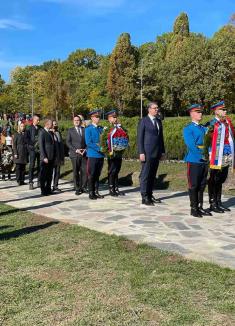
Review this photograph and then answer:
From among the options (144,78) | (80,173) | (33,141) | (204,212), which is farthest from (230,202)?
(144,78)

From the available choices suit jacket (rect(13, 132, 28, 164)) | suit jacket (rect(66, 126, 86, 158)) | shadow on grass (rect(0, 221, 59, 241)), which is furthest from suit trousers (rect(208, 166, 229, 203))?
suit jacket (rect(13, 132, 28, 164))

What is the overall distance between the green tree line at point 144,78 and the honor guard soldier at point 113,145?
32277 mm

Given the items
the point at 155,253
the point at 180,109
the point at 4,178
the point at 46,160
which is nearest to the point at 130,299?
the point at 155,253

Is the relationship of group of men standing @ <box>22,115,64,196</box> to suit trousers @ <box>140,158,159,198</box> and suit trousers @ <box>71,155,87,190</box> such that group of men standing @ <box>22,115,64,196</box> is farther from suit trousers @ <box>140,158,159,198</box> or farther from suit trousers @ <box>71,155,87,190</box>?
suit trousers @ <box>140,158,159,198</box>

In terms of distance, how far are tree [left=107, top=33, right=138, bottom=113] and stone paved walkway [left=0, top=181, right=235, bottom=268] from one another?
149 ft

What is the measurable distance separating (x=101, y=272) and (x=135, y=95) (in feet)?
173

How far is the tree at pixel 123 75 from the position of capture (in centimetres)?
5584

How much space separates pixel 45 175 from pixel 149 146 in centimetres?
291

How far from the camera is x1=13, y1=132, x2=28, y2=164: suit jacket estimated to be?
517 inches

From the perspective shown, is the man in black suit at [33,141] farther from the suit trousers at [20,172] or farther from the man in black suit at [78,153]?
the man in black suit at [78,153]

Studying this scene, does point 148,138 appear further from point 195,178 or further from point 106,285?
point 106,285

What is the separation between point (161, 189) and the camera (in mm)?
11727

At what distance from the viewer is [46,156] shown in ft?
35.4

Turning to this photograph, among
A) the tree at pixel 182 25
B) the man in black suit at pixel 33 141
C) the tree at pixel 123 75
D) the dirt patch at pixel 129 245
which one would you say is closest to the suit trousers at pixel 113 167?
the man in black suit at pixel 33 141
